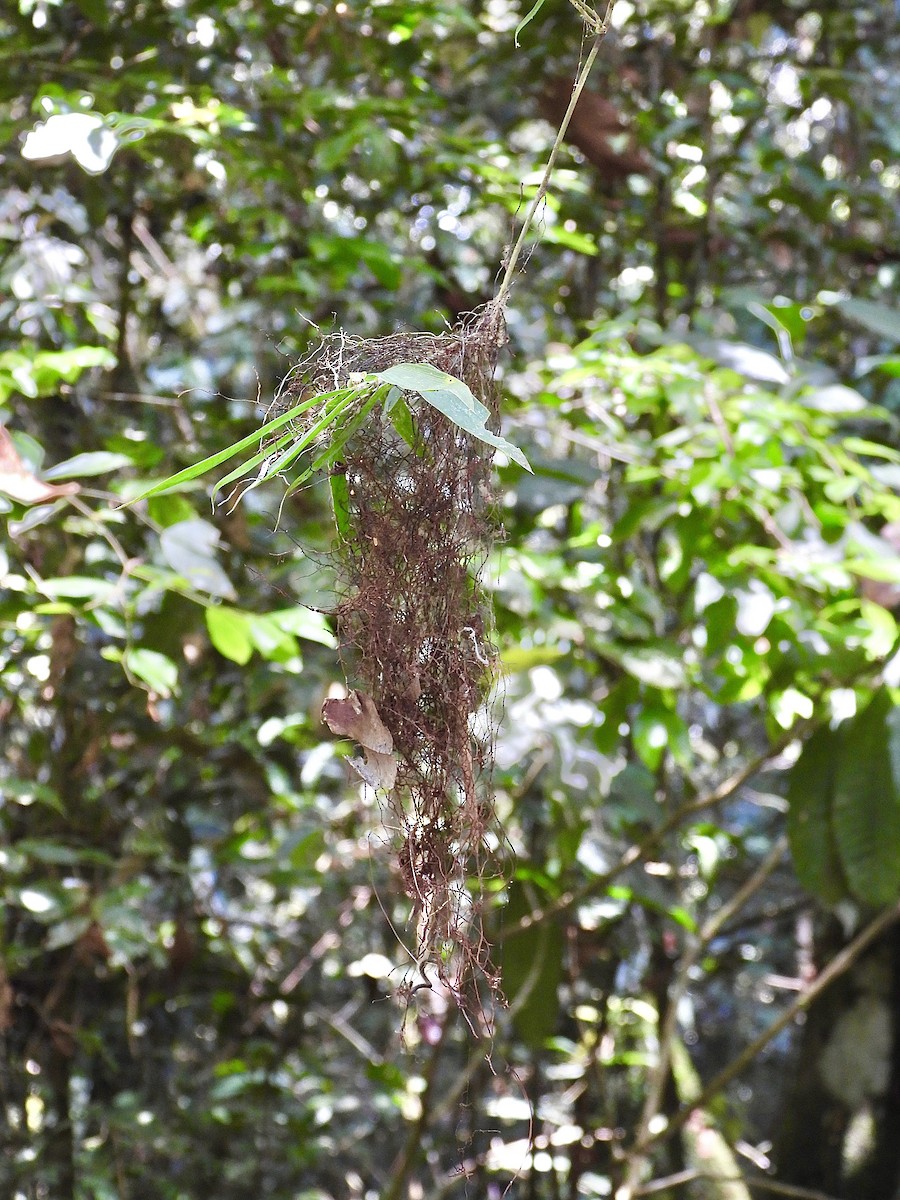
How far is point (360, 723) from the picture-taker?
0.63 m

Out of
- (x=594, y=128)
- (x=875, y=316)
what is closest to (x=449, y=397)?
(x=875, y=316)

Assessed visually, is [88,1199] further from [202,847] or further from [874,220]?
[874,220]

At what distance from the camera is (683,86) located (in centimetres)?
196

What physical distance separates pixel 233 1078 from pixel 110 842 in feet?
1.60

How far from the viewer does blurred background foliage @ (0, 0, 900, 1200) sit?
4.05 ft

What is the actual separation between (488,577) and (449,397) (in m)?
0.62

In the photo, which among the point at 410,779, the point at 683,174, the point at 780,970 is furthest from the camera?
the point at 780,970

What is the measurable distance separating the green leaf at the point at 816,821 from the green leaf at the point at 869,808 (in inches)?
1.5

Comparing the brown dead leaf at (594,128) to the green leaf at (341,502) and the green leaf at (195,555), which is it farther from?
the green leaf at (341,502)

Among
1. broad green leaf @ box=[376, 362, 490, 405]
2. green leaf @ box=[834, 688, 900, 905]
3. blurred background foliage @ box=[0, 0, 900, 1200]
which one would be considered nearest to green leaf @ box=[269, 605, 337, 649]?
blurred background foliage @ box=[0, 0, 900, 1200]

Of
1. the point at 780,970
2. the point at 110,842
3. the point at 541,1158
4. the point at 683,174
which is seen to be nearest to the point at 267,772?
the point at 110,842

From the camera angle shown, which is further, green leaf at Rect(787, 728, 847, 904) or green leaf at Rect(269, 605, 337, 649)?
green leaf at Rect(787, 728, 847, 904)

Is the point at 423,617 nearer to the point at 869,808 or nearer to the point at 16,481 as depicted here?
the point at 16,481

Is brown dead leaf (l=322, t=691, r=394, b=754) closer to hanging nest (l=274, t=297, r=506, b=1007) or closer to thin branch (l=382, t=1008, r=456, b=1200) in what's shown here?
hanging nest (l=274, t=297, r=506, b=1007)
